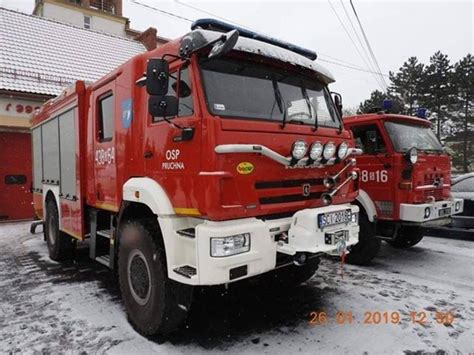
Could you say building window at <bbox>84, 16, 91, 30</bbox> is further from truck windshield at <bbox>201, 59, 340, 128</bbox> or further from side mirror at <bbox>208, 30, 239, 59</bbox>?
side mirror at <bbox>208, 30, 239, 59</bbox>

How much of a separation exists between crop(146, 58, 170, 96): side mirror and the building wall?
29.5 metres

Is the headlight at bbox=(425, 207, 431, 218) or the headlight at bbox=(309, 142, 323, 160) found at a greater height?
the headlight at bbox=(309, 142, 323, 160)

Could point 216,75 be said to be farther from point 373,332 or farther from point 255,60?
point 373,332

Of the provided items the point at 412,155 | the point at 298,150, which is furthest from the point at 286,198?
the point at 412,155

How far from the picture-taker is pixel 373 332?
11.6ft

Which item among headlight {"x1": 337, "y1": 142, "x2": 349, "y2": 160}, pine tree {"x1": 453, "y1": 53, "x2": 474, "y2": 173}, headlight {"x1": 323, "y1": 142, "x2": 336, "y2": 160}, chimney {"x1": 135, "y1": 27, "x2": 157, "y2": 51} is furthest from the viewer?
pine tree {"x1": 453, "y1": 53, "x2": 474, "y2": 173}

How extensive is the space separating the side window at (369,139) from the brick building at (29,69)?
933 centimetres

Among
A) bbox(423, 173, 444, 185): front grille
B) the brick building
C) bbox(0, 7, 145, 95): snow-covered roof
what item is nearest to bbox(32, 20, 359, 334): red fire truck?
bbox(423, 173, 444, 185): front grille

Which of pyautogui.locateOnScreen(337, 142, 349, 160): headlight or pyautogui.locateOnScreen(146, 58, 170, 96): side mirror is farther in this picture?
pyautogui.locateOnScreen(337, 142, 349, 160): headlight

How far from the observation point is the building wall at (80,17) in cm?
2756

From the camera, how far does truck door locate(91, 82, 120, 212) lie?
14.2ft

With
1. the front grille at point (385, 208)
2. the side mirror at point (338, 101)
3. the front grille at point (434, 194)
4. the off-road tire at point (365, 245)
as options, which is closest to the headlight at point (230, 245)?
the side mirror at point (338, 101)

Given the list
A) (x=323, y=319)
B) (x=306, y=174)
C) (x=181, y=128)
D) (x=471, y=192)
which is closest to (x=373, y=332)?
(x=323, y=319)

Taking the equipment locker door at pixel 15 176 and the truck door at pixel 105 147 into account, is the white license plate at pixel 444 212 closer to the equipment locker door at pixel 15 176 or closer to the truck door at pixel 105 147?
the truck door at pixel 105 147
